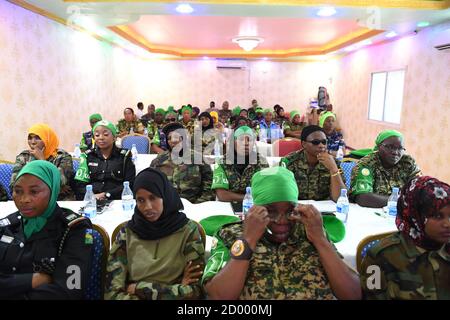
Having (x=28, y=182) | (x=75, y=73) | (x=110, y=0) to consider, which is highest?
(x=110, y=0)

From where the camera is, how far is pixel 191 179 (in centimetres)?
336

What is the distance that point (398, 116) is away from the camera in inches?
323

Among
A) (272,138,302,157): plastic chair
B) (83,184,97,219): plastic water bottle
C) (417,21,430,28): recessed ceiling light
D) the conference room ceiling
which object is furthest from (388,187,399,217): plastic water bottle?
(417,21,430,28): recessed ceiling light

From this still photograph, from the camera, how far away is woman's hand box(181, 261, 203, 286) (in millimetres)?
1629

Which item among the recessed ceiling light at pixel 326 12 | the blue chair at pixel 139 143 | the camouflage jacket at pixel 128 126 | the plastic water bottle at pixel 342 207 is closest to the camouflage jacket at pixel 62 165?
the blue chair at pixel 139 143

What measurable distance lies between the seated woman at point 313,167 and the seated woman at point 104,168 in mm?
1658

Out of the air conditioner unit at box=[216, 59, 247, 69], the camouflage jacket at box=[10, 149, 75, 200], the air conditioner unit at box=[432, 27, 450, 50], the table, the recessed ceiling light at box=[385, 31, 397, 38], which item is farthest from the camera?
the air conditioner unit at box=[216, 59, 247, 69]

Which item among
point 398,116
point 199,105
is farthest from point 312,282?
point 199,105

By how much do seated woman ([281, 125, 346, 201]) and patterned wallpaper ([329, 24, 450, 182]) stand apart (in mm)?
4292

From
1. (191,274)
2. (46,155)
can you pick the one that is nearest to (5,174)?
(46,155)

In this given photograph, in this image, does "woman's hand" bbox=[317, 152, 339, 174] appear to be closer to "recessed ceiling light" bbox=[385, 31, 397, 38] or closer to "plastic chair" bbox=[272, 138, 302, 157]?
"plastic chair" bbox=[272, 138, 302, 157]

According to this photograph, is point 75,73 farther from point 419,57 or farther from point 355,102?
point 355,102

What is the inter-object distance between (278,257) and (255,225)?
7.8 inches
